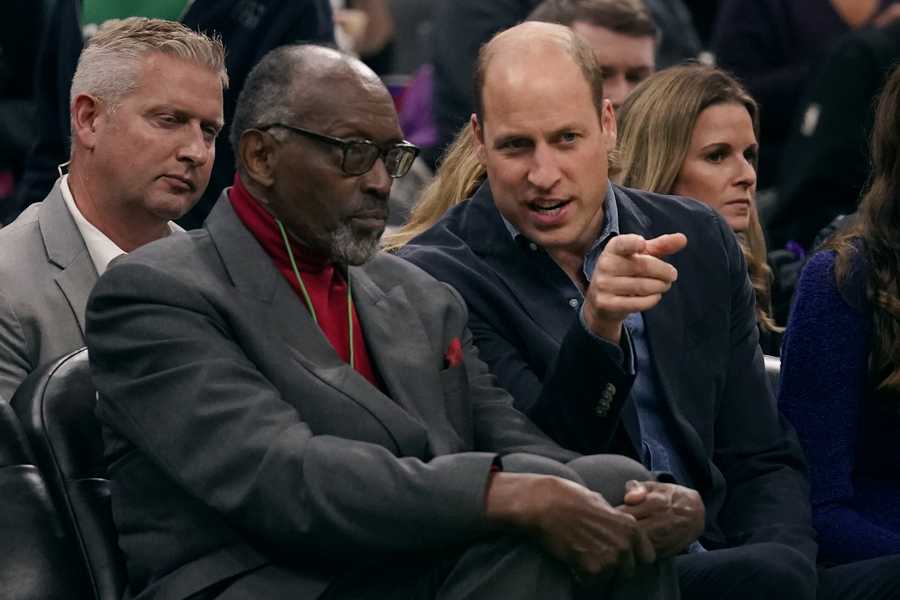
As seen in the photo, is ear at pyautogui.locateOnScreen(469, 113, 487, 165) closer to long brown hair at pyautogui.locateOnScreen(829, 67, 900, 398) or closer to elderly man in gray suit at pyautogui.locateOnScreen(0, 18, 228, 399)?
elderly man in gray suit at pyautogui.locateOnScreen(0, 18, 228, 399)

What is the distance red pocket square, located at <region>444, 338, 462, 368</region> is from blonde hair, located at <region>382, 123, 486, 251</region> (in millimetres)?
914

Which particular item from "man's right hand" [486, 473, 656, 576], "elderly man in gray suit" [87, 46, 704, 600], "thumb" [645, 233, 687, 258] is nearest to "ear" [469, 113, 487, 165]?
"elderly man in gray suit" [87, 46, 704, 600]

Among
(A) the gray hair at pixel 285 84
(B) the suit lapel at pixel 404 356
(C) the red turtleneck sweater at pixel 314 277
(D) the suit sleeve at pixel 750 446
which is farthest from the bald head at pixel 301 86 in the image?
(D) the suit sleeve at pixel 750 446

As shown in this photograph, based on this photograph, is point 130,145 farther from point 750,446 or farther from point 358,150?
point 750,446

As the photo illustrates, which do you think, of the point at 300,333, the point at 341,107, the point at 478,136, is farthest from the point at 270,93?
the point at 478,136

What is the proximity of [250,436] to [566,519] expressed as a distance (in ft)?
1.81

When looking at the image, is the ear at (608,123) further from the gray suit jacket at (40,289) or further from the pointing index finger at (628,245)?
the gray suit jacket at (40,289)

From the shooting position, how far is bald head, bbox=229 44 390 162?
3.73m

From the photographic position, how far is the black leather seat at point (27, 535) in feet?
11.5

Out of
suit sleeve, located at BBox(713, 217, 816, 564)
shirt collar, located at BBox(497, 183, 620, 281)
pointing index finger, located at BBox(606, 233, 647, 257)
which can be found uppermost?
pointing index finger, located at BBox(606, 233, 647, 257)

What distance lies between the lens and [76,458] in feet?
12.1

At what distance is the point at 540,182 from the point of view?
4273 millimetres

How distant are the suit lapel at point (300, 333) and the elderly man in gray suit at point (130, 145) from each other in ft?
2.78

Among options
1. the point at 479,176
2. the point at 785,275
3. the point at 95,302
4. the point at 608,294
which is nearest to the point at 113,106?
the point at 479,176
